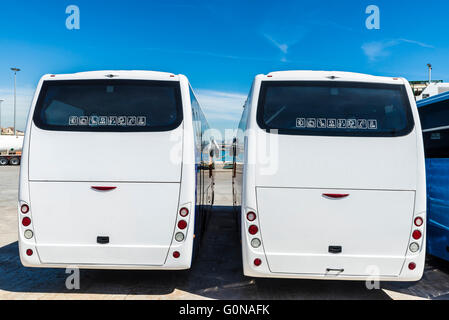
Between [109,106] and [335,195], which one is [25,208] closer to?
[109,106]

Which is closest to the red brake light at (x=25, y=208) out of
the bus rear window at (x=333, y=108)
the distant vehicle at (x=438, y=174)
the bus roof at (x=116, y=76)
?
the bus roof at (x=116, y=76)

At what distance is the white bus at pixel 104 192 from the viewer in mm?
4348

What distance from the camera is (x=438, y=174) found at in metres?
5.57

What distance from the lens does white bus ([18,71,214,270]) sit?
14.3ft

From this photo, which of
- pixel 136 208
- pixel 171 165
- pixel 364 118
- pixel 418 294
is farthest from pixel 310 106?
pixel 418 294

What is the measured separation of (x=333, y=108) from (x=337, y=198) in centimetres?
115

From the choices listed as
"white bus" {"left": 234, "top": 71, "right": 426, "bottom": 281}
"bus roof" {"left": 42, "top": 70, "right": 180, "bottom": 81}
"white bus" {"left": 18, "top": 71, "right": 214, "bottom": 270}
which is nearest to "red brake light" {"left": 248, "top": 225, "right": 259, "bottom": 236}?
"white bus" {"left": 234, "top": 71, "right": 426, "bottom": 281}

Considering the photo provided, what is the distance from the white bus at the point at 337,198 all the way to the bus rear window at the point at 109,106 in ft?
4.10

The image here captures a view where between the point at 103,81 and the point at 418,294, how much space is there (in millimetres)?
5339

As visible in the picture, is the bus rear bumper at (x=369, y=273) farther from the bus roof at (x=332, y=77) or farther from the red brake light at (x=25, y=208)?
the red brake light at (x=25, y=208)

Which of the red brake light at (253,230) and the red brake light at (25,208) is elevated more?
the red brake light at (25,208)

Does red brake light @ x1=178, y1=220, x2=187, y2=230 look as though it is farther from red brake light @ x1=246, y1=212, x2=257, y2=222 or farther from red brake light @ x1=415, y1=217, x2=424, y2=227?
red brake light @ x1=415, y1=217, x2=424, y2=227

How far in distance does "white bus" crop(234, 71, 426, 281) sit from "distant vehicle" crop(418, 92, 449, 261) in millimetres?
1722

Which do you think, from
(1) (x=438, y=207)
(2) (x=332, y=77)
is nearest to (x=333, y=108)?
(2) (x=332, y=77)
